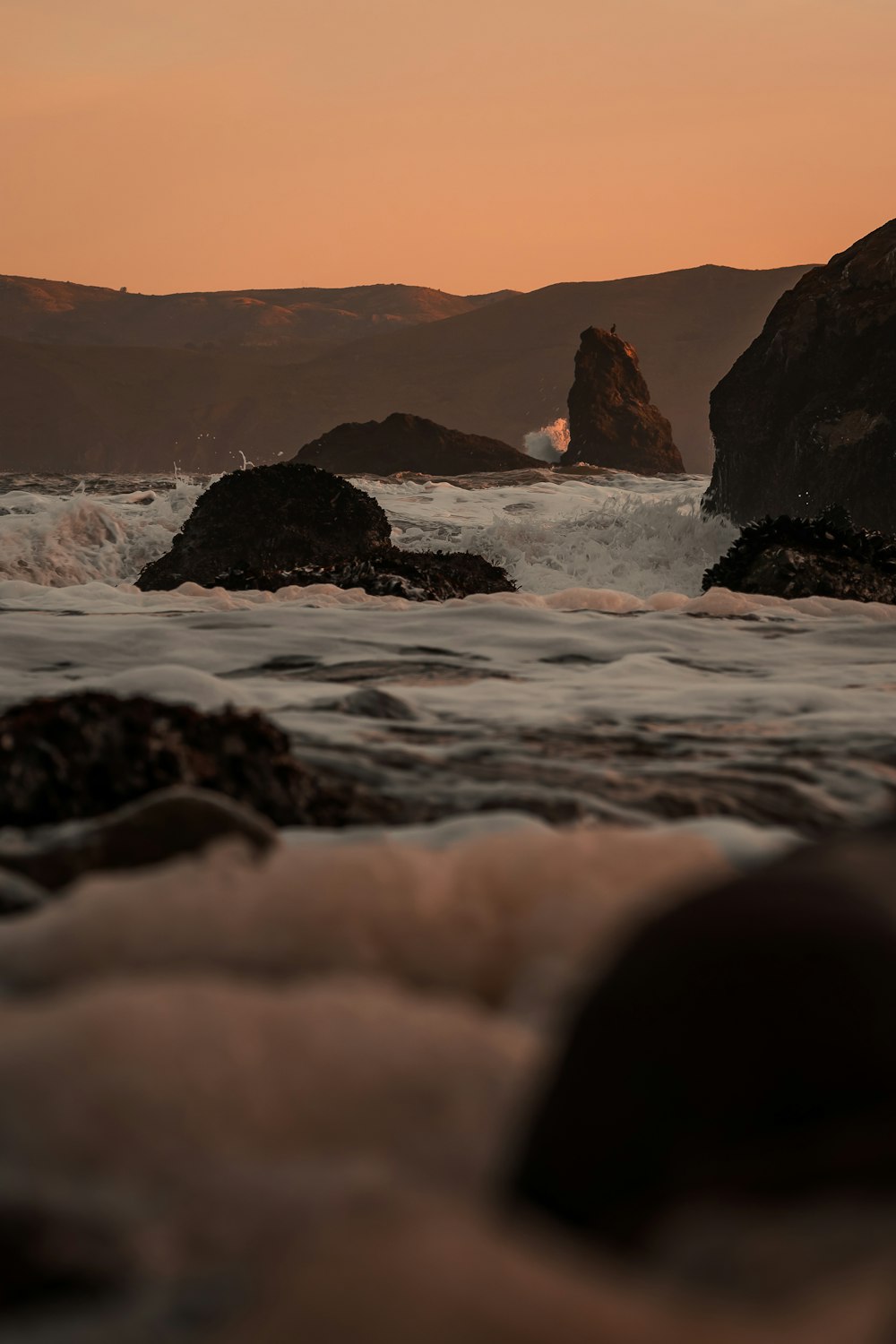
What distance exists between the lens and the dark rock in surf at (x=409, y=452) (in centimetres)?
3164

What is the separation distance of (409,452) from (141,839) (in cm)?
3016

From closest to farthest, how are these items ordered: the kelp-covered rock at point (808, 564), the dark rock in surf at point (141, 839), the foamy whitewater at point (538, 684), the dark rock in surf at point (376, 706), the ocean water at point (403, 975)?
the ocean water at point (403, 975) < the dark rock in surf at point (141, 839) < the foamy whitewater at point (538, 684) < the dark rock in surf at point (376, 706) < the kelp-covered rock at point (808, 564)

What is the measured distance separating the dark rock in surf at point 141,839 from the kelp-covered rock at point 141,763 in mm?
394

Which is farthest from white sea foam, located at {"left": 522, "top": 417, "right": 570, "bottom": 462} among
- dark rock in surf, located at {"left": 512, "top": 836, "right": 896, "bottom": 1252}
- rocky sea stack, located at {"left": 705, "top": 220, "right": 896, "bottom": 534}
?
dark rock in surf, located at {"left": 512, "top": 836, "right": 896, "bottom": 1252}

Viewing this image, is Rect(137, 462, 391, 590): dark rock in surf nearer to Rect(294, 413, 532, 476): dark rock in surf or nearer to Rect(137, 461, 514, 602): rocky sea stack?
Rect(137, 461, 514, 602): rocky sea stack

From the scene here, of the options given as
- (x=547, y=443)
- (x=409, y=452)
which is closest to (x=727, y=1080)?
(x=409, y=452)

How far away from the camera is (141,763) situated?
2910 millimetres

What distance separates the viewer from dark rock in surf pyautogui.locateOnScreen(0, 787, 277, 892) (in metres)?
2.24

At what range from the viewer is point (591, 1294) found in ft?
3.51

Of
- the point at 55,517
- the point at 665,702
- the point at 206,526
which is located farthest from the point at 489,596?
the point at 55,517

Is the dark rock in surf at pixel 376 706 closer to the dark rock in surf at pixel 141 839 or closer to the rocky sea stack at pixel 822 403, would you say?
the dark rock in surf at pixel 141 839

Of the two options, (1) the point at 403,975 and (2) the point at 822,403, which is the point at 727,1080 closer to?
(1) the point at 403,975

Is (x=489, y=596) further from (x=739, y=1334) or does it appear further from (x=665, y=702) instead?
(x=739, y=1334)

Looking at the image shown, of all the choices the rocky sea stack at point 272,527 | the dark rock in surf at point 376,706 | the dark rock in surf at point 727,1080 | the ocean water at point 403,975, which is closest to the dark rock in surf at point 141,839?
the ocean water at point 403,975
